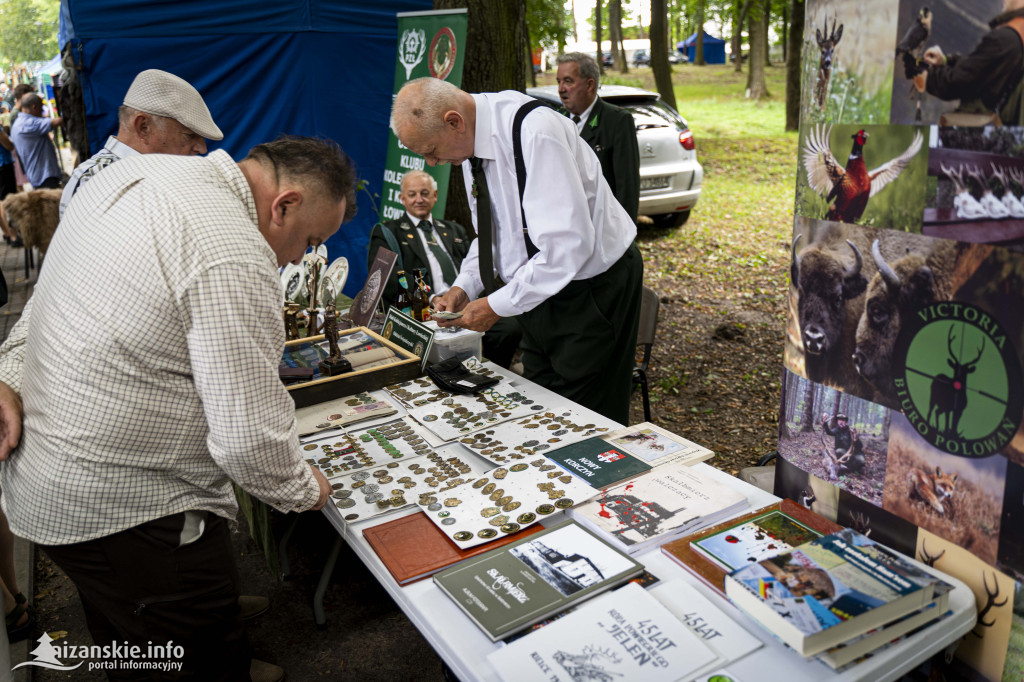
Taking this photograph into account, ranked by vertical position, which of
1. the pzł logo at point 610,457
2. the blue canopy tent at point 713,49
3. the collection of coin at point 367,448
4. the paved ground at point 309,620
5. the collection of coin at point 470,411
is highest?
the blue canopy tent at point 713,49

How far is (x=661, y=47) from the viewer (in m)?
13.0

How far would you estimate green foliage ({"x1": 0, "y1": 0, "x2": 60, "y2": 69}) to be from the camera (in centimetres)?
Answer: 3231

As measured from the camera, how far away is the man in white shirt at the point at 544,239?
2.59 metres

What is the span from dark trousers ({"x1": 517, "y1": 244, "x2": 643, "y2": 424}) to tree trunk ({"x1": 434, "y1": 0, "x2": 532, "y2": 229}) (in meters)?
2.92

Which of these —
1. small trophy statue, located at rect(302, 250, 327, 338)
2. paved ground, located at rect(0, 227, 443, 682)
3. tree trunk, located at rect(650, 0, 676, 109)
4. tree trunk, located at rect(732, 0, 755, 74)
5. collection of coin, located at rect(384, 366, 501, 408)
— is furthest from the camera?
tree trunk, located at rect(732, 0, 755, 74)

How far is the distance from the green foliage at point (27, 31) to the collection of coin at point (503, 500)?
3479 cm

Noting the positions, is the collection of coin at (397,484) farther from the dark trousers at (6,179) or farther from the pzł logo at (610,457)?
the dark trousers at (6,179)

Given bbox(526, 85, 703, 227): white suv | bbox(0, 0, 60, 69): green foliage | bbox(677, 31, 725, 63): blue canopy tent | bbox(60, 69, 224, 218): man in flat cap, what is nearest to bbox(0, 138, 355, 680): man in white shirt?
bbox(60, 69, 224, 218): man in flat cap

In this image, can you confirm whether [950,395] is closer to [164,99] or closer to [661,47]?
[164,99]

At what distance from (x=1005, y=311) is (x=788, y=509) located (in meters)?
0.70

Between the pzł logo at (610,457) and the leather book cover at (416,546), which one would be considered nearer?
the leather book cover at (416,546)

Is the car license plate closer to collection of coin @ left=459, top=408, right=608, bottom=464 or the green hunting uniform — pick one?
the green hunting uniform

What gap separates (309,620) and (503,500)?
154 centimetres

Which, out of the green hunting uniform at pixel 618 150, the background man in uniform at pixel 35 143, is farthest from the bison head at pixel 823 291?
the background man in uniform at pixel 35 143
